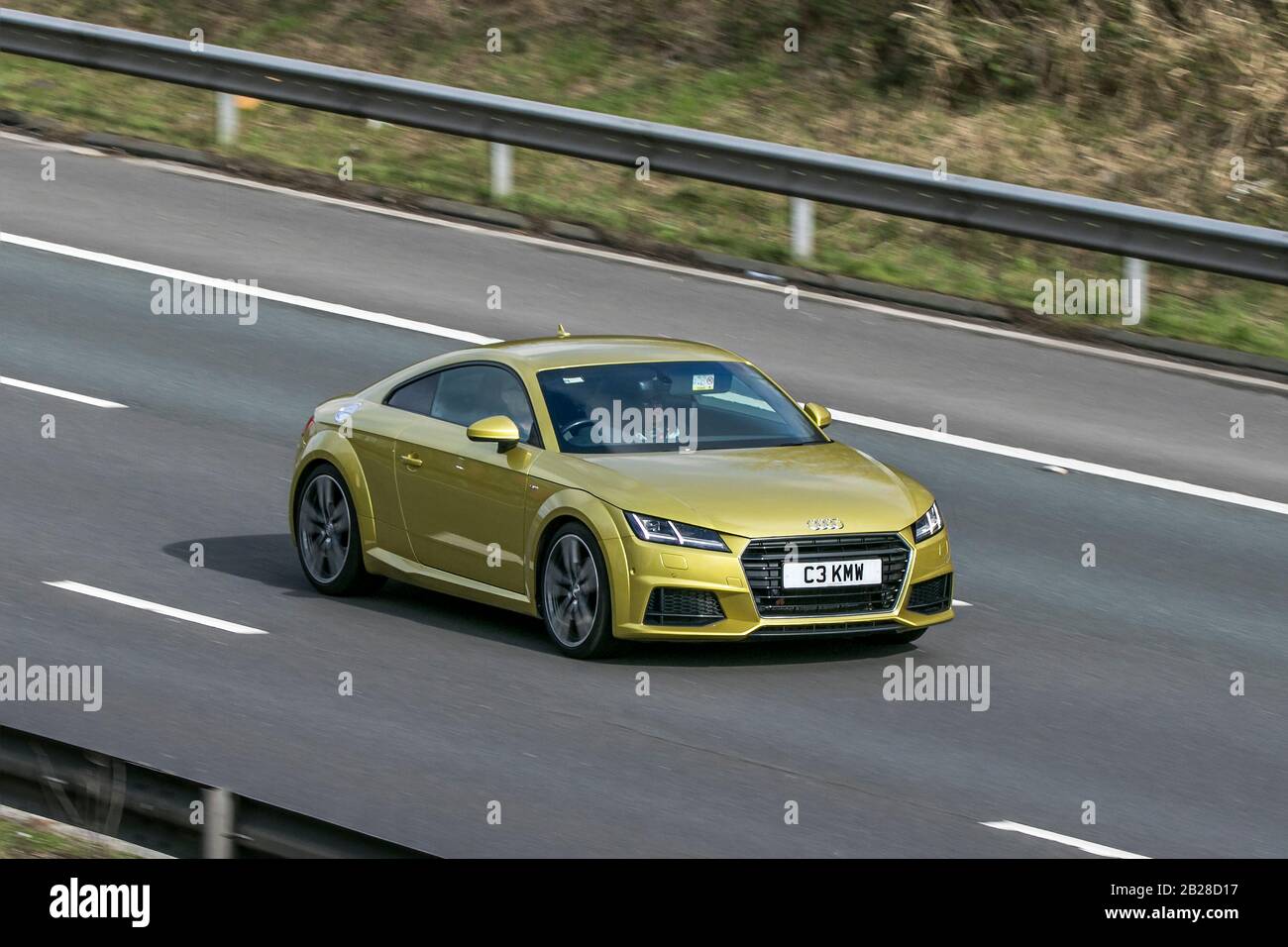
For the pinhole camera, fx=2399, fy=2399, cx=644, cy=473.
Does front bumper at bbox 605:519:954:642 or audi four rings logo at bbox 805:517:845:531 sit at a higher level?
audi four rings logo at bbox 805:517:845:531

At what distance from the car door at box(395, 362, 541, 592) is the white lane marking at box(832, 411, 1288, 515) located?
4.54m

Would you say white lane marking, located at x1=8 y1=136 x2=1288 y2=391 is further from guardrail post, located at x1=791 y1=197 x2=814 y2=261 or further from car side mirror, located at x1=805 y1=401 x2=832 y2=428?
car side mirror, located at x1=805 y1=401 x2=832 y2=428

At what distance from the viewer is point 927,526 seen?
12141 mm

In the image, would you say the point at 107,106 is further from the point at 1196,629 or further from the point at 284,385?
the point at 1196,629

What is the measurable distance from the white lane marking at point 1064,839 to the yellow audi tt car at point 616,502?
7.37ft

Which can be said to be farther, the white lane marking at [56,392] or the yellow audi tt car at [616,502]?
the white lane marking at [56,392]

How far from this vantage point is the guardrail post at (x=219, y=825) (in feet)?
25.6

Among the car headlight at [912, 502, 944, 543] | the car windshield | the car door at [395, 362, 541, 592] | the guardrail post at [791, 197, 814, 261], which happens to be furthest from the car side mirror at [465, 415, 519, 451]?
the guardrail post at [791, 197, 814, 261]

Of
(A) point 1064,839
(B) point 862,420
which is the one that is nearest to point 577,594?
(A) point 1064,839

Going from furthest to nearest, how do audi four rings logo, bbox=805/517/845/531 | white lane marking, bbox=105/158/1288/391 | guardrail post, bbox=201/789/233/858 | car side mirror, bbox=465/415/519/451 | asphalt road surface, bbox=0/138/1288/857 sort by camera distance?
white lane marking, bbox=105/158/1288/391 < car side mirror, bbox=465/415/519/451 < audi four rings logo, bbox=805/517/845/531 < asphalt road surface, bbox=0/138/1288/857 < guardrail post, bbox=201/789/233/858

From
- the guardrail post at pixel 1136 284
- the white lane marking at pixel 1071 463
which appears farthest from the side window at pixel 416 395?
the guardrail post at pixel 1136 284

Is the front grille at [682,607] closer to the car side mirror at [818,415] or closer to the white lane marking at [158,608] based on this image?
the car side mirror at [818,415]

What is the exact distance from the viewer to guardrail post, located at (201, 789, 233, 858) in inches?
308
